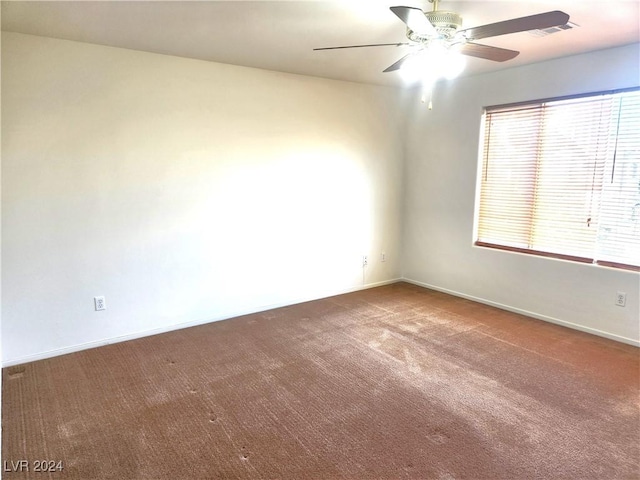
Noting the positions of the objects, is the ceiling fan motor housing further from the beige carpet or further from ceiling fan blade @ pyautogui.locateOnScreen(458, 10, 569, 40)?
the beige carpet

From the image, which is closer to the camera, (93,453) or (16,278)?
(93,453)

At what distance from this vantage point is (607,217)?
3.37 metres

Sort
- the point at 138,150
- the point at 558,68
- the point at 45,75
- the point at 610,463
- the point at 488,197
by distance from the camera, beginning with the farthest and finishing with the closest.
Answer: the point at 488,197 < the point at 558,68 < the point at 138,150 < the point at 45,75 < the point at 610,463

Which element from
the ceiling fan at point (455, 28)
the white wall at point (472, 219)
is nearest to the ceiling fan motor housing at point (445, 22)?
the ceiling fan at point (455, 28)

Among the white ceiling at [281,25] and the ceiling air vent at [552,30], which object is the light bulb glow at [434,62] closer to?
the white ceiling at [281,25]

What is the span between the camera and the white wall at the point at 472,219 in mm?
3320

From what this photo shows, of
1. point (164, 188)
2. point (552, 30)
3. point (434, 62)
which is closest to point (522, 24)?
point (434, 62)

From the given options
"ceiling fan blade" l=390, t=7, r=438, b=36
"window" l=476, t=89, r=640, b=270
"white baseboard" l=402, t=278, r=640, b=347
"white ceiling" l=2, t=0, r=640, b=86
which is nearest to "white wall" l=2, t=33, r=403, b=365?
"white ceiling" l=2, t=0, r=640, b=86

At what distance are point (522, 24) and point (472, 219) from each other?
2.73 meters

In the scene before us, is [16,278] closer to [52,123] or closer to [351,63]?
[52,123]

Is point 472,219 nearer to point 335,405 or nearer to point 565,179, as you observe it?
point 565,179

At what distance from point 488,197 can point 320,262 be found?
1992 millimetres

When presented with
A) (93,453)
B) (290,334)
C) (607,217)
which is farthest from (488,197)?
(93,453)

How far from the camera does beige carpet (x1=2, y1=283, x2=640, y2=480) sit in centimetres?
199
